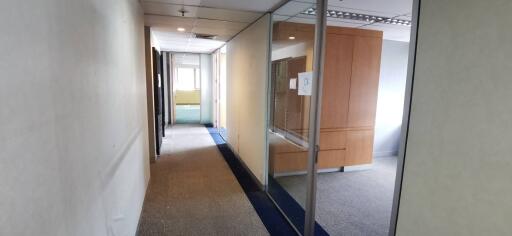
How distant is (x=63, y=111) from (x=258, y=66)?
9.73 feet

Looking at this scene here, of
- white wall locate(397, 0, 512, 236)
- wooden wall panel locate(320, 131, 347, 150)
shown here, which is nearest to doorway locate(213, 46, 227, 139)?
wooden wall panel locate(320, 131, 347, 150)

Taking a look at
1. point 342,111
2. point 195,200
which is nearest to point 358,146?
point 342,111

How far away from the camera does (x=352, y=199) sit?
346cm

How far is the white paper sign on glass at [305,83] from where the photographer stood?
2348 millimetres

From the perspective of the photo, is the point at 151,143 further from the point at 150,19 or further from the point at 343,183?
the point at 343,183

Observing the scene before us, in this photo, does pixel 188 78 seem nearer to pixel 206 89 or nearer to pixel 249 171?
pixel 206 89

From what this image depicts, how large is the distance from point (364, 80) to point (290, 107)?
194 cm

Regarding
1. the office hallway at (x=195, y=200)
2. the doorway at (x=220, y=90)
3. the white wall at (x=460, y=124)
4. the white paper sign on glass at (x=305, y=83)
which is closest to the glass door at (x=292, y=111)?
the white paper sign on glass at (x=305, y=83)

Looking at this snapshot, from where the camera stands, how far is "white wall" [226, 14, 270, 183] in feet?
11.6

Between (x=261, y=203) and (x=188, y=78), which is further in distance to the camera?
(x=188, y=78)

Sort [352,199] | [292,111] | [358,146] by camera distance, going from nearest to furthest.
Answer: [292,111], [352,199], [358,146]

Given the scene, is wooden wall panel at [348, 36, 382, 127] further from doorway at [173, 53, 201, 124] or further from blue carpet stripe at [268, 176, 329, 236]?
doorway at [173, 53, 201, 124]

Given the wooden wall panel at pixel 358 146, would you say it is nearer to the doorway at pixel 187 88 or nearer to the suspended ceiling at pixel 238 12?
the suspended ceiling at pixel 238 12

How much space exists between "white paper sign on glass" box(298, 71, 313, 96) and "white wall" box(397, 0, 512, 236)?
1.16 m
